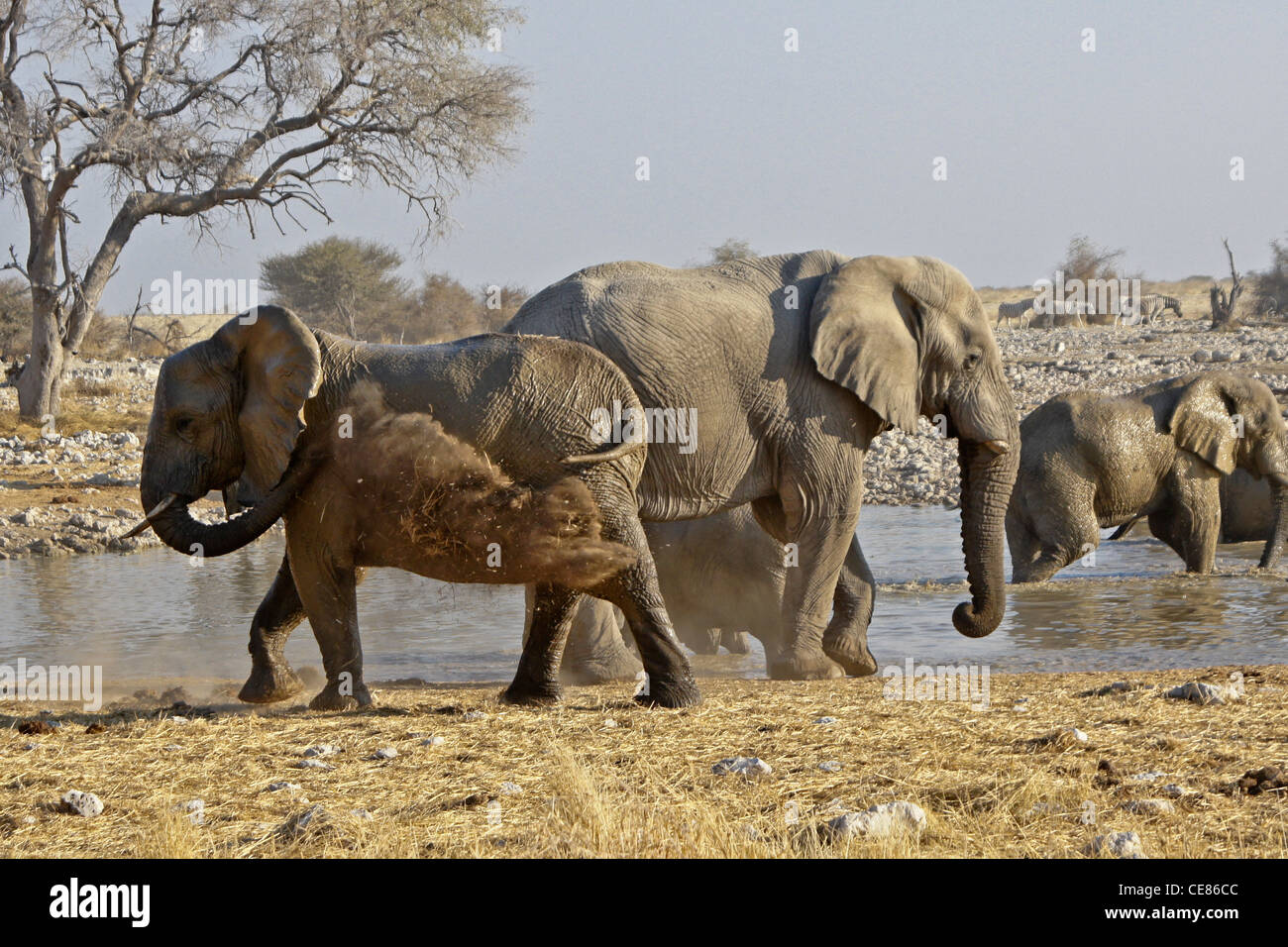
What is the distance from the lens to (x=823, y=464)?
8172mm

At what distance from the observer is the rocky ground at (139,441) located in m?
14.9

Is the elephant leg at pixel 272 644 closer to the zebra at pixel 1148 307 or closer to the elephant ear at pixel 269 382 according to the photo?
the elephant ear at pixel 269 382

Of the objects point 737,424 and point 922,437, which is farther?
point 922,437

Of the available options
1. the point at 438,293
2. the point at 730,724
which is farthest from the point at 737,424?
the point at 438,293

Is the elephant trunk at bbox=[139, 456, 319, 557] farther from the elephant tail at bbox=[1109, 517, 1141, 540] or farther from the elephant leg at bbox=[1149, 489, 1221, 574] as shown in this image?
the elephant tail at bbox=[1109, 517, 1141, 540]

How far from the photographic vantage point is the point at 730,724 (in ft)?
20.2

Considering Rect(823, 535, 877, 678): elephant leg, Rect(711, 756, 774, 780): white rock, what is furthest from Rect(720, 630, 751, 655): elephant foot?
Rect(711, 756, 774, 780): white rock

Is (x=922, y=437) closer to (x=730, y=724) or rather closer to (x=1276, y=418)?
(x=1276, y=418)

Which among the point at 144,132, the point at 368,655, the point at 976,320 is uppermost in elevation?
the point at 144,132

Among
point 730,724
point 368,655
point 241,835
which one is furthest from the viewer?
point 368,655

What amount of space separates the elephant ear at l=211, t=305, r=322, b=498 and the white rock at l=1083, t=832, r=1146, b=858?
12.1 ft
